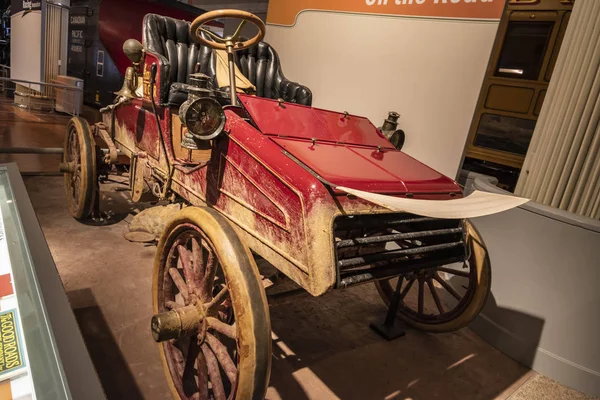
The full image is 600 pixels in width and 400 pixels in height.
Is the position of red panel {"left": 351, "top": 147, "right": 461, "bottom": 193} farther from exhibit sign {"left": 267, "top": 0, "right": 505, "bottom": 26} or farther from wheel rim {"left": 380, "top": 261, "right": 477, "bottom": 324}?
exhibit sign {"left": 267, "top": 0, "right": 505, "bottom": 26}

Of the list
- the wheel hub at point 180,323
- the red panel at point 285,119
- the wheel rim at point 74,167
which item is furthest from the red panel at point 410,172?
the wheel rim at point 74,167

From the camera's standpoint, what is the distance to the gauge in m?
1.82

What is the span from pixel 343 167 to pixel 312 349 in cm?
122

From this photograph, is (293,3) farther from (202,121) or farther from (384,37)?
(202,121)

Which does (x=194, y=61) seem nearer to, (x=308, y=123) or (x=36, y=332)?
(x=308, y=123)

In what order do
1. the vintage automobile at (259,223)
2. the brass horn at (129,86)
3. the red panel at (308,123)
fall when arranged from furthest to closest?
the brass horn at (129,86) → the red panel at (308,123) → the vintage automobile at (259,223)

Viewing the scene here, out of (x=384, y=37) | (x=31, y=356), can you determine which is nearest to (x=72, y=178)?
(x=31, y=356)

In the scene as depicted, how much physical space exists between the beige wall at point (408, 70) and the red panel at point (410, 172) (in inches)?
58.1

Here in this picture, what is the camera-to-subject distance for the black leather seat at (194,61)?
3.52m

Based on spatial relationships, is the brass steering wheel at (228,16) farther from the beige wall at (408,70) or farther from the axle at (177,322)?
the beige wall at (408,70)

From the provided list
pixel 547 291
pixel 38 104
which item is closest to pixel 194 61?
pixel 547 291

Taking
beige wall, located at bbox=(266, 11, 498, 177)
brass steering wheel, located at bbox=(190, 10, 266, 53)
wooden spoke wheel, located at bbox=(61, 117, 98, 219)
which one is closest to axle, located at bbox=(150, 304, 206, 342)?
brass steering wheel, located at bbox=(190, 10, 266, 53)

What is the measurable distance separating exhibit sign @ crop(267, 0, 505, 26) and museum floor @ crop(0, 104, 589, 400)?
8.21ft

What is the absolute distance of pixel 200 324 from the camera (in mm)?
1668
